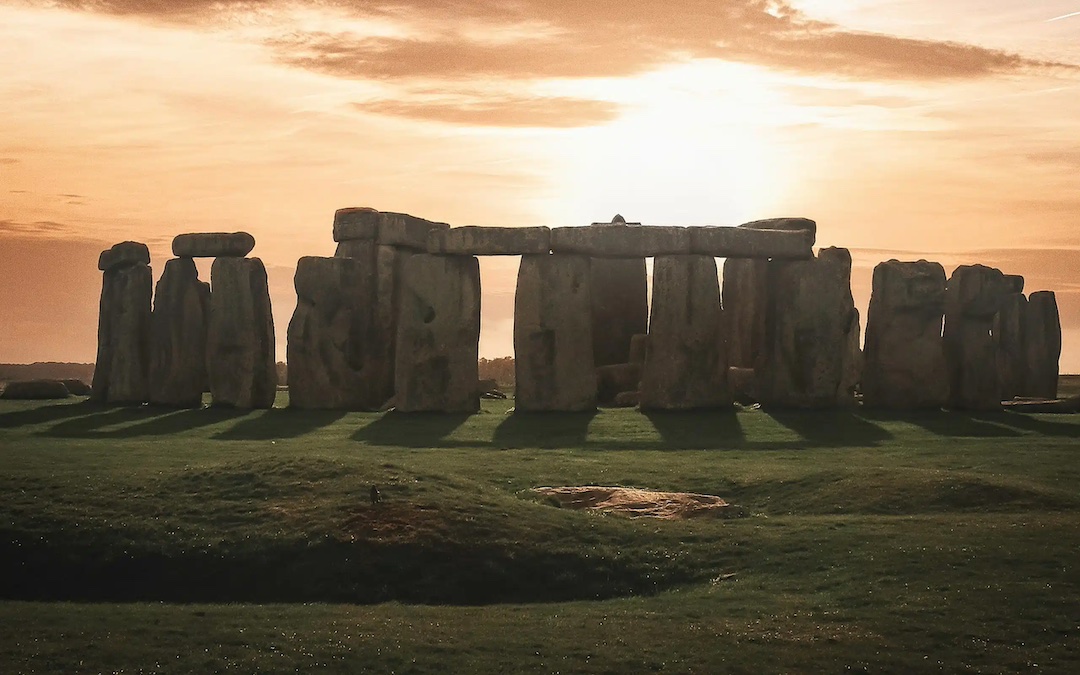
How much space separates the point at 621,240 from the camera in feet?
102

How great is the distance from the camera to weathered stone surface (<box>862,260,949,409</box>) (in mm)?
32062

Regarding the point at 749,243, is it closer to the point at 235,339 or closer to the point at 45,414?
the point at 235,339

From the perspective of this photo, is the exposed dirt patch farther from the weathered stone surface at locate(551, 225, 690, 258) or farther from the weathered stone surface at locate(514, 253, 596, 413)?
the weathered stone surface at locate(551, 225, 690, 258)

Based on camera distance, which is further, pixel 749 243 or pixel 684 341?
pixel 749 243

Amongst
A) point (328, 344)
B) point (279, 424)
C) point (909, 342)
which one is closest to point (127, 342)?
point (328, 344)

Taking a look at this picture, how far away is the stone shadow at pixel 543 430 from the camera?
2642cm

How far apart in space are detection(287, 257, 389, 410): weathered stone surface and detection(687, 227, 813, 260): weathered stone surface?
8.01m

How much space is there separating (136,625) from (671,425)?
50.2 ft

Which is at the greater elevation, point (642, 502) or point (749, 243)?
point (749, 243)

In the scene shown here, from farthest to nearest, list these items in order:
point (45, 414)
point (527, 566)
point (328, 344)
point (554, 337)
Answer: point (328, 344)
point (45, 414)
point (554, 337)
point (527, 566)

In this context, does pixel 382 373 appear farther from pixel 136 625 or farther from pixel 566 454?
pixel 136 625

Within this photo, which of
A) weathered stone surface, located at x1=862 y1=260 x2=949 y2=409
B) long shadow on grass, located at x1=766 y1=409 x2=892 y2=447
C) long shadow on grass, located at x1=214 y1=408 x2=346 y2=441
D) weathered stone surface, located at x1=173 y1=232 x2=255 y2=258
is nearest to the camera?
long shadow on grass, located at x1=766 y1=409 x2=892 y2=447

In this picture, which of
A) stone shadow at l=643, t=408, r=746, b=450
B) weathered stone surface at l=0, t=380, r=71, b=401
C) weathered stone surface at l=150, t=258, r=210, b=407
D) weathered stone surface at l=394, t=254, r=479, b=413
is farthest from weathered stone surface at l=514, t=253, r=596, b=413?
weathered stone surface at l=0, t=380, r=71, b=401

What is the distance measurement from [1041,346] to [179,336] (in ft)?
75.7
